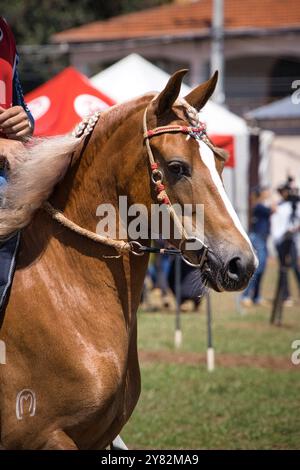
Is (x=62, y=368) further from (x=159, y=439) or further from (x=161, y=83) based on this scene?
(x=161, y=83)

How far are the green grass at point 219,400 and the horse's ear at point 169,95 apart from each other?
3.36m

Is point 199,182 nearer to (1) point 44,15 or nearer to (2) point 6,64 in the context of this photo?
(2) point 6,64

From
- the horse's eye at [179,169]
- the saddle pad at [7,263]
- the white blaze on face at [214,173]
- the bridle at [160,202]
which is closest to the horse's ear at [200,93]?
the bridle at [160,202]

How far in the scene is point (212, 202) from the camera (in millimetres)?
3568

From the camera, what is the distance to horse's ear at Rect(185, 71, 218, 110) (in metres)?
3.84

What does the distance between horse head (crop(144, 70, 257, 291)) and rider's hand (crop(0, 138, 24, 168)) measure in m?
0.62

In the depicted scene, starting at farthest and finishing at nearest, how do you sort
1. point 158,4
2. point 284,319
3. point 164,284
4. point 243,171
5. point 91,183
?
point 158,4 < point 243,171 < point 164,284 < point 284,319 < point 91,183

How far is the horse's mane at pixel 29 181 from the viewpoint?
371 cm

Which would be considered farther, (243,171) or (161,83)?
(243,171)

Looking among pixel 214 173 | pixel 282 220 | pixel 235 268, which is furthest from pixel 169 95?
pixel 282 220

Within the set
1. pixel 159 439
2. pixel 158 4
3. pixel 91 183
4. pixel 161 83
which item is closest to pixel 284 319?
pixel 161 83

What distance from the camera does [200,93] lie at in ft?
12.6

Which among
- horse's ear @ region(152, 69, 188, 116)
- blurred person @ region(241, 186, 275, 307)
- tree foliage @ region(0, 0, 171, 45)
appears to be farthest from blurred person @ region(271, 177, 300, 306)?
tree foliage @ region(0, 0, 171, 45)
